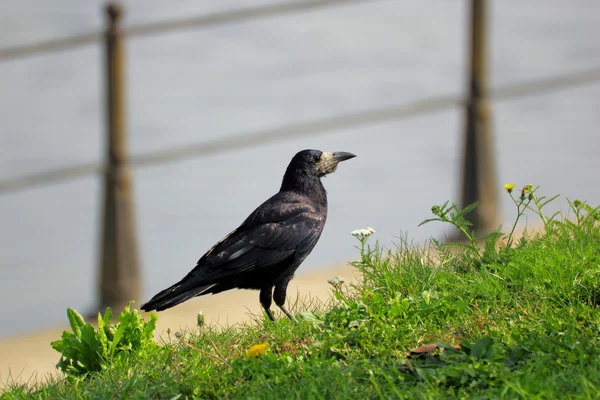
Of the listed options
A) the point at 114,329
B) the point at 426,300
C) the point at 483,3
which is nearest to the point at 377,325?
the point at 426,300

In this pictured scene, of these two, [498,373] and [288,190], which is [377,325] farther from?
[288,190]

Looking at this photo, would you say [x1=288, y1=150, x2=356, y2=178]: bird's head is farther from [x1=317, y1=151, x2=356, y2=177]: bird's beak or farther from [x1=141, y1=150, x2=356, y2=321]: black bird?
[x1=141, y1=150, x2=356, y2=321]: black bird

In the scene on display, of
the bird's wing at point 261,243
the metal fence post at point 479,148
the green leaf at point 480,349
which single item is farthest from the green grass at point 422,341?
the metal fence post at point 479,148

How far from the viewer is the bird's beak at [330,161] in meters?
4.96

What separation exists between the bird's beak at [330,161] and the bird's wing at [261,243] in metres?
0.34

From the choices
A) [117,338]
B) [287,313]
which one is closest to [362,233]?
[287,313]

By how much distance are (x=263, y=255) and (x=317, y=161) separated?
0.75 meters

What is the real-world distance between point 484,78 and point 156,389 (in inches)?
216

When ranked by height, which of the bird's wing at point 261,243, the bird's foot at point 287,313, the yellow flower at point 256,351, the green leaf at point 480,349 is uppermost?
the bird's wing at point 261,243

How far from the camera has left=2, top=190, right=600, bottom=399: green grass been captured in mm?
3146

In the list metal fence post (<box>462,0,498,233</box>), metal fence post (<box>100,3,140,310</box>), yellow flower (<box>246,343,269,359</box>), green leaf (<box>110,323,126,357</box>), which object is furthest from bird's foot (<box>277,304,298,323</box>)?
metal fence post (<box>462,0,498,233</box>)

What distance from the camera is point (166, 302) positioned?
4.34 meters

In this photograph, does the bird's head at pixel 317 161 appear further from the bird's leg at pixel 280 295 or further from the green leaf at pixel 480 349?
the green leaf at pixel 480 349

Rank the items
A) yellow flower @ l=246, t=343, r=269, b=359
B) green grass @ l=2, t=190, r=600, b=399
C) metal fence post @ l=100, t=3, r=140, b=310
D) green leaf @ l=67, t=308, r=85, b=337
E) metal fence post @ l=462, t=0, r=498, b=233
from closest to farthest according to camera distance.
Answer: green grass @ l=2, t=190, r=600, b=399 < yellow flower @ l=246, t=343, r=269, b=359 < green leaf @ l=67, t=308, r=85, b=337 < metal fence post @ l=100, t=3, r=140, b=310 < metal fence post @ l=462, t=0, r=498, b=233
